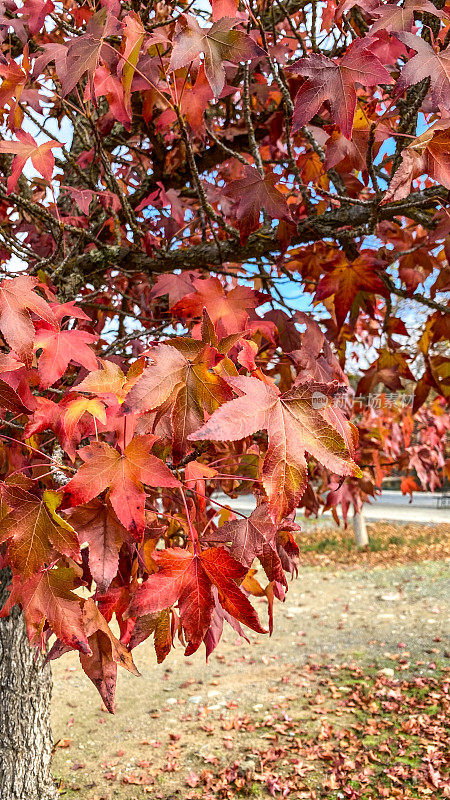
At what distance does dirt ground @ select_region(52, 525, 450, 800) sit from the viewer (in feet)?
12.0

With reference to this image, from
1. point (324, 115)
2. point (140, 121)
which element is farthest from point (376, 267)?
point (140, 121)

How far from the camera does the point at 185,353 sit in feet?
3.71

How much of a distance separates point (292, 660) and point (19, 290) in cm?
563

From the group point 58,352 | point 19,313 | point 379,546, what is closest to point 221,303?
point 58,352

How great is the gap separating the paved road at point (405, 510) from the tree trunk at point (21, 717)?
1117 centimetres

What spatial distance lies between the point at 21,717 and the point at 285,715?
8.19 ft

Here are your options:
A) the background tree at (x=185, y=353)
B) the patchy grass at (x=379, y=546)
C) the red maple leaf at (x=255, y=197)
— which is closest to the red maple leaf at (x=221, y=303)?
the background tree at (x=185, y=353)

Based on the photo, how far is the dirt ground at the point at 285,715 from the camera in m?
3.66

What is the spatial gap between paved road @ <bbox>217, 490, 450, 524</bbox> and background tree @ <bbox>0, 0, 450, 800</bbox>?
11.7m

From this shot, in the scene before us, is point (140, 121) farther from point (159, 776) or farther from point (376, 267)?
point (159, 776)

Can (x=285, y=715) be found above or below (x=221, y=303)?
below

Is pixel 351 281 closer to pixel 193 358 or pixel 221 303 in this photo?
pixel 221 303

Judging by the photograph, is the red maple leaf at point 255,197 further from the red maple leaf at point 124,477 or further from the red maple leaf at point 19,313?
the red maple leaf at point 124,477

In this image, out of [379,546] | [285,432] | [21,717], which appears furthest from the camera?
[379,546]
